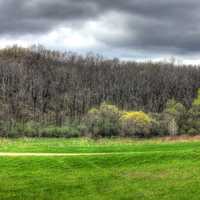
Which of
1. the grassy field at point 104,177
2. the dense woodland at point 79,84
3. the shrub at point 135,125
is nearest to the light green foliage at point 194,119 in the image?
the shrub at point 135,125

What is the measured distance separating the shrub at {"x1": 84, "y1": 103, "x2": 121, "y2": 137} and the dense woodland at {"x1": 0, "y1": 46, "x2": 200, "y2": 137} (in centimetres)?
2150

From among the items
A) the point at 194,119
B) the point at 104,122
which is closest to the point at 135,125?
the point at 104,122

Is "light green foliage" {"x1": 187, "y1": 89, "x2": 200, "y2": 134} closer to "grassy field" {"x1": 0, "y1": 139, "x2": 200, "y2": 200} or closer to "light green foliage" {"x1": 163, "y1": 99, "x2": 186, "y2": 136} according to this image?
"light green foliage" {"x1": 163, "y1": 99, "x2": 186, "y2": 136}

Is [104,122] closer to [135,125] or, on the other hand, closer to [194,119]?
[135,125]

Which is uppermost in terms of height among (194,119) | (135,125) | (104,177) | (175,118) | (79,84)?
(79,84)

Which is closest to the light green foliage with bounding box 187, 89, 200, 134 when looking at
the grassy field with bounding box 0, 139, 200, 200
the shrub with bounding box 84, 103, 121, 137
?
the shrub with bounding box 84, 103, 121, 137

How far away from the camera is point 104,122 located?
43.0 m

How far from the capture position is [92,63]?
351ft

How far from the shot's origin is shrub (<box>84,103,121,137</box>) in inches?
1646

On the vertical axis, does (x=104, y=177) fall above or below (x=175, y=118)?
above

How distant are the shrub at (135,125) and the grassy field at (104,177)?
2561 cm

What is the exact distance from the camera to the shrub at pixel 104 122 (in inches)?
1646

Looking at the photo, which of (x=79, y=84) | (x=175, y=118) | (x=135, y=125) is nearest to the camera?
(x=135, y=125)

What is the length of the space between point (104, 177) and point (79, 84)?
8032 centimetres
